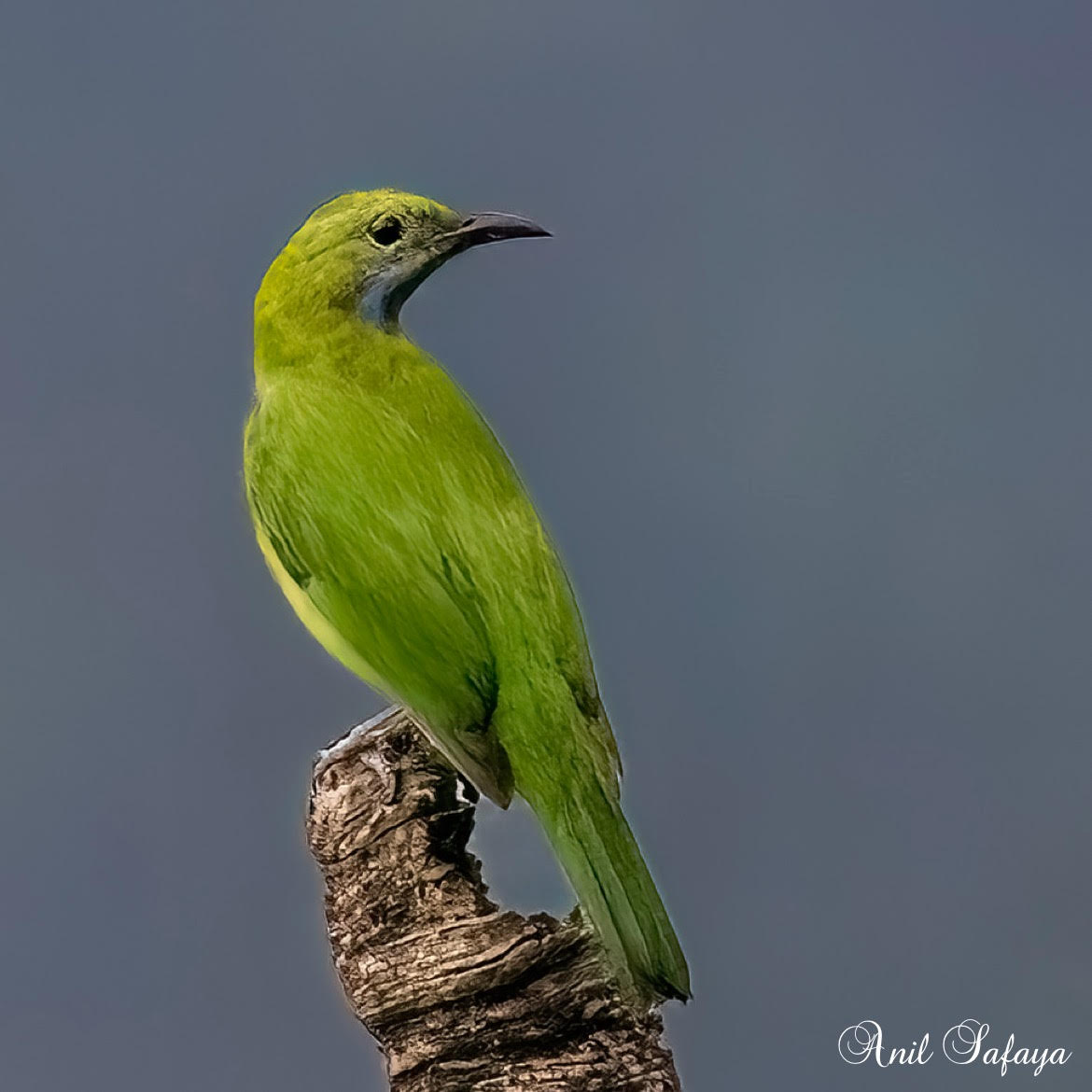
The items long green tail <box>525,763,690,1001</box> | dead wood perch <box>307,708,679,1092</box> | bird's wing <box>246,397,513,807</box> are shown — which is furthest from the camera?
dead wood perch <box>307,708,679,1092</box>

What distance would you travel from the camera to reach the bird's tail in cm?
317

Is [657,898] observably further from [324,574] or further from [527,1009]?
[324,574]

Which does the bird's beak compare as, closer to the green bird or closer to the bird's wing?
the green bird

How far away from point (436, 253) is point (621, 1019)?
1.91 m

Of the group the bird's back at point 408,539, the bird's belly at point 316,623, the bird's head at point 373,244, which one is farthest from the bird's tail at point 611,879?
the bird's head at point 373,244

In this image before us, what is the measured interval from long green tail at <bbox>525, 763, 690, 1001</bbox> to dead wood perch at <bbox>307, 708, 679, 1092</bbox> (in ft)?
0.80

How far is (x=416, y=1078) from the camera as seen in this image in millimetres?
3562

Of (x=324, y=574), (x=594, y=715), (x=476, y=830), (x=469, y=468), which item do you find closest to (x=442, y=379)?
(x=469, y=468)

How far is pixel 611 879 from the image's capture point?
125 inches

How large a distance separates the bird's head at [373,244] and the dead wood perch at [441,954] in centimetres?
106

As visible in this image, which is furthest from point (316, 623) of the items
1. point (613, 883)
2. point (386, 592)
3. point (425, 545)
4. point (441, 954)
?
point (613, 883)

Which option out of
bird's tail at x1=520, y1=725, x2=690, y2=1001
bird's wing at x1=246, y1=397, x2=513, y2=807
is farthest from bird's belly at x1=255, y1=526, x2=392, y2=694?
bird's tail at x1=520, y1=725, x2=690, y2=1001

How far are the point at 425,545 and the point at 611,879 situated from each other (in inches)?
34.8

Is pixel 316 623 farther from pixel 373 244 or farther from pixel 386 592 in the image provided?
pixel 373 244
